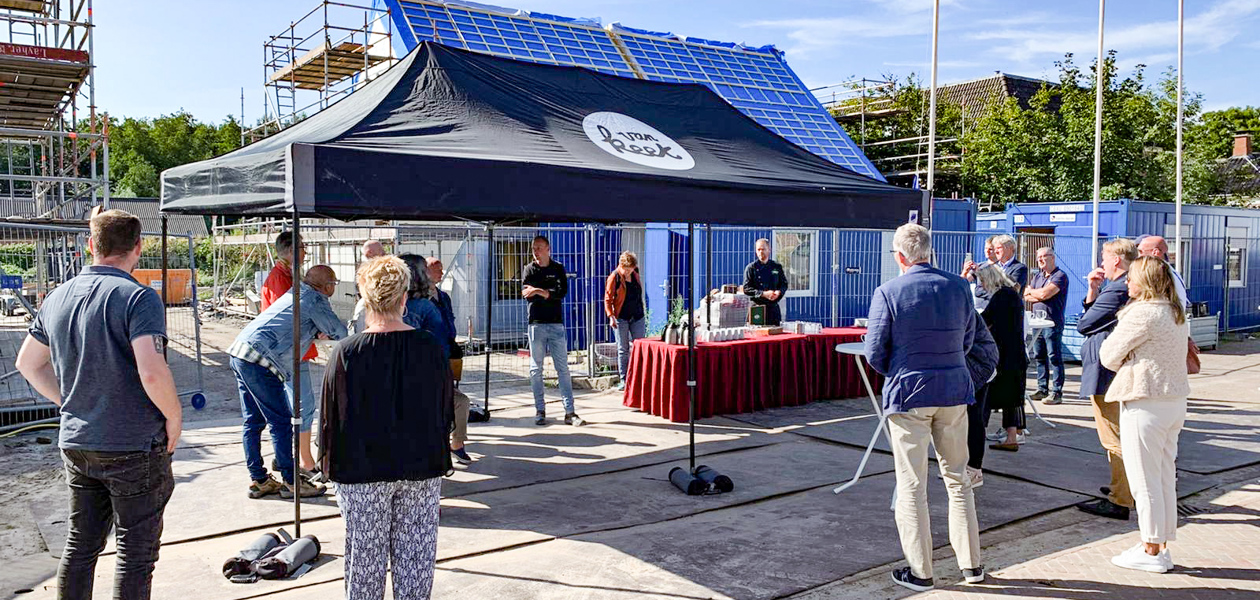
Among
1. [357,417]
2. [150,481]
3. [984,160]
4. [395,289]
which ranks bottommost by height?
[150,481]

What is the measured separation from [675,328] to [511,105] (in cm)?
352

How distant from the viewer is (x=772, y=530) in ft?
18.2

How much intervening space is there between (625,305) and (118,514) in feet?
23.7

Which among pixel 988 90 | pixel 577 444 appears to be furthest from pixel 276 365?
pixel 988 90

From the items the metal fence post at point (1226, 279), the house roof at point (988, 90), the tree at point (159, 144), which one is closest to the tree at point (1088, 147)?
the metal fence post at point (1226, 279)

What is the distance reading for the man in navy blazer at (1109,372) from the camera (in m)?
5.60

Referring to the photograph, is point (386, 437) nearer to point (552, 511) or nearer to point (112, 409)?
point (112, 409)

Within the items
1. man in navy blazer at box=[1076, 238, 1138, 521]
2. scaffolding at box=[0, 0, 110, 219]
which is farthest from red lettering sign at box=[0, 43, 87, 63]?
man in navy blazer at box=[1076, 238, 1138, 521]

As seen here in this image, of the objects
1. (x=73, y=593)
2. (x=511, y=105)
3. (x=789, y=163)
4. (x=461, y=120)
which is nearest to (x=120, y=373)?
(x=73, y=593)

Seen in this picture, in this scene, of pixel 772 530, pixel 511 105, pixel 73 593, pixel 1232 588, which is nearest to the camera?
pixel 73 593

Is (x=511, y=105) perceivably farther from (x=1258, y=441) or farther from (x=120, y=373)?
(x=1258, y=441)

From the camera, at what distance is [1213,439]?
8.29 m

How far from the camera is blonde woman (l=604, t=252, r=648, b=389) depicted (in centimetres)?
1044

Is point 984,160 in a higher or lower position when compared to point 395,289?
higher
